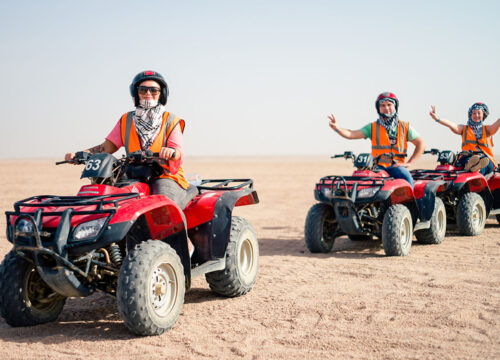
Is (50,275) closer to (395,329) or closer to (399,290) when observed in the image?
(395,329)

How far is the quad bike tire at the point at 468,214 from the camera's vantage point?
10.2 meters

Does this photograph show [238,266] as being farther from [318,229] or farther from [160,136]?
[318,229]

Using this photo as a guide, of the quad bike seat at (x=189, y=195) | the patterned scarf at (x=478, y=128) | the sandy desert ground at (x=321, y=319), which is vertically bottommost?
the sandy desert ground at (x=321, y=319)

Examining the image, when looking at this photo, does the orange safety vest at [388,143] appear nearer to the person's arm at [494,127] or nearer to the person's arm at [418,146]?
the person's arm at [418,146]

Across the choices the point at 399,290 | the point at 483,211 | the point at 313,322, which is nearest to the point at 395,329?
the point at 313,322

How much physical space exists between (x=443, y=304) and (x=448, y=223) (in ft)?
19.7

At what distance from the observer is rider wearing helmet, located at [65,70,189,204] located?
545 centimetres

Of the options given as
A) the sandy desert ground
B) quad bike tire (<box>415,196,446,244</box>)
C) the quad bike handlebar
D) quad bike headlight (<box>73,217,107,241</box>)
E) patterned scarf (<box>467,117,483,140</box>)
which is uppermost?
patterned scarf (<box>467,117,483,140</box>)

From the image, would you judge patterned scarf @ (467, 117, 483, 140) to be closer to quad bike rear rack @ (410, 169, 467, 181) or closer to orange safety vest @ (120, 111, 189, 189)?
quad bike rear rack @ (410, 169, 467, 181)

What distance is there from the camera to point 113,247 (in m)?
4.79

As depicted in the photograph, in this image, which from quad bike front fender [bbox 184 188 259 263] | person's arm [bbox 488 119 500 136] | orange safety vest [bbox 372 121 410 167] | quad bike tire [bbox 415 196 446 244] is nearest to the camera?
quad bike front fender [bbox 184 188 259 263]

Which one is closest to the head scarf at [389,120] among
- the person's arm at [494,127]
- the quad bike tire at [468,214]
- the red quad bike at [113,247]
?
the quad bike tire at [468,214]

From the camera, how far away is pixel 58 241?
13.8 feet

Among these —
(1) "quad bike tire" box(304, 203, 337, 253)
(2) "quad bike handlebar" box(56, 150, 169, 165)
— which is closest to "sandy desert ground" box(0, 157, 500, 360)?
(1) "quad bike tire" box(304, 203, 337, 253)
